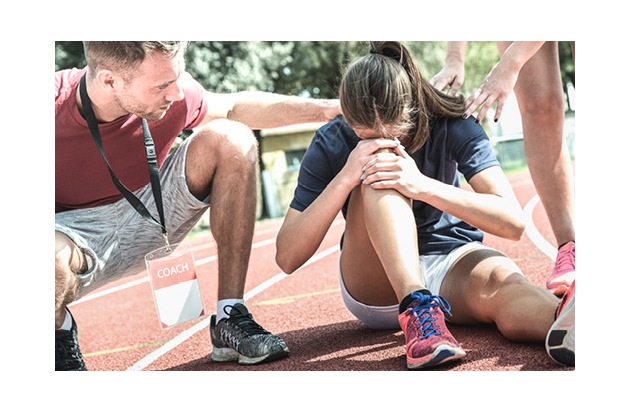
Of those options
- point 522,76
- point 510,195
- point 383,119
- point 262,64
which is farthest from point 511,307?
point 262,64

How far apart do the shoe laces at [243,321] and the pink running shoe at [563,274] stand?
4.10 ft

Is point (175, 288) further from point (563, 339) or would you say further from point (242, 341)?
point (563, 339)

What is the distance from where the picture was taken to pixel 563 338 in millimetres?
2428

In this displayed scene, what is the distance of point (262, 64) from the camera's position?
49.9 feet

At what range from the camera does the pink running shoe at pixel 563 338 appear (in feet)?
7.97

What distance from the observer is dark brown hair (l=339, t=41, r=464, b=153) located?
2.73 metres

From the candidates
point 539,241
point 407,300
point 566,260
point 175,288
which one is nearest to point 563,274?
point 566,260

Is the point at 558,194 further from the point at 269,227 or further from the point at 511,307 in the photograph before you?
the point at 269,227

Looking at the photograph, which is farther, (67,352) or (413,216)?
(67,352)

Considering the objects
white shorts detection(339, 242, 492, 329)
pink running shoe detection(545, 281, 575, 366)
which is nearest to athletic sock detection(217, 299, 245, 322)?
white shorts detection(339, 242, 492, 329)

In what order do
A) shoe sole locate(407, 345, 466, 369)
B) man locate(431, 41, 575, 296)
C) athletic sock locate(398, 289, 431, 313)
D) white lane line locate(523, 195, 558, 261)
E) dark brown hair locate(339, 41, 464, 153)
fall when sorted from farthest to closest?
white lane line locate(523, 195, 558, 261), man locate(431, 41, 575, 296), dark brown hair locate(339, 41, 464, 153), athletic sock locate(398, 289, 431, 313), shoe sole locate(407, 345, 466, 369)

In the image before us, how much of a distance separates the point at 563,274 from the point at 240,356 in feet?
4.68

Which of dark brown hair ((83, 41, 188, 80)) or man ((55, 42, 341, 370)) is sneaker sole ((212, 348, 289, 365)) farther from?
dark brown hair ((83, 41, 188, 80))
